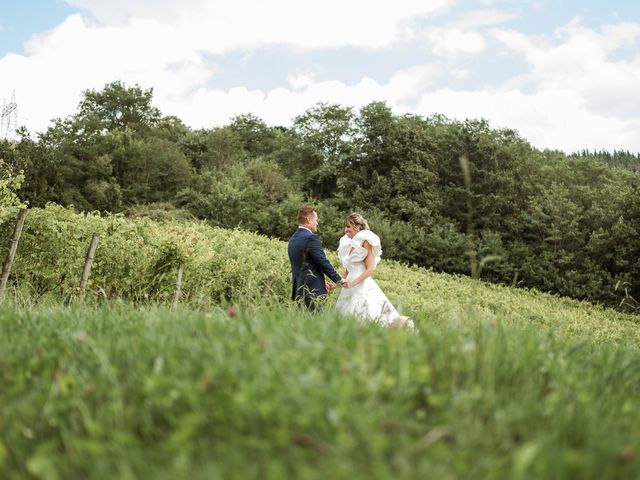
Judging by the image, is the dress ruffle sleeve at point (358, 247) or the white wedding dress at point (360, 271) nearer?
the white wedding dress at point (360, 271)

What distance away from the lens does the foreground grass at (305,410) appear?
1624 millimetres

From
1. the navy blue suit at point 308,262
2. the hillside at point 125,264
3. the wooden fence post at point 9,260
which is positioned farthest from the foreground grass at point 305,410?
the wooden fence post at point 9,260

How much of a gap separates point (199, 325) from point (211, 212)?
38353 mm

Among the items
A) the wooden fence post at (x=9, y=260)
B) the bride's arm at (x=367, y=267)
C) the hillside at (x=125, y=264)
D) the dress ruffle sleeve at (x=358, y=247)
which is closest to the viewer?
the wooden fence post at (x=9, y=260)

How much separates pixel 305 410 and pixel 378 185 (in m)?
44.3

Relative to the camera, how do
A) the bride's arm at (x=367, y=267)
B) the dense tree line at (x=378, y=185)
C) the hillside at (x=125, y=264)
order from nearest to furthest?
1. the bride's arm at (x=367, y=267)
2. the hillside at (x=125, y=264)
3. the dense tree line at (x=378, y=185)

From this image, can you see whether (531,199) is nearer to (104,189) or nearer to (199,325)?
(104,189)

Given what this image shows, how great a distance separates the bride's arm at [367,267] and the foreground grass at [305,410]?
241 inches

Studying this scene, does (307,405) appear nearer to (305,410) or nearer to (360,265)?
(305,410)

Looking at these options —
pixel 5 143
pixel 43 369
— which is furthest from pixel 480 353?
pixel 5 143

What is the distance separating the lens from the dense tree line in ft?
131

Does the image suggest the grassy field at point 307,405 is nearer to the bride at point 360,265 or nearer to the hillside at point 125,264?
the bride at point 360,265

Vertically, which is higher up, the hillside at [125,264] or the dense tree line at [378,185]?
the dense tree line at [378,185]

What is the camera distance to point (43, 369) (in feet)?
8.21
